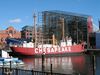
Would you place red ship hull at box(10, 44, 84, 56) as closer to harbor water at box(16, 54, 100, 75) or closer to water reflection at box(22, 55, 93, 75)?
water reflection at box(22, 55, 93, 75)

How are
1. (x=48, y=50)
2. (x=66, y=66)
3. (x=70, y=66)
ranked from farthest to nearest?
(x=48, y=50)
(x=66, y=66)
(x=70, y=66)

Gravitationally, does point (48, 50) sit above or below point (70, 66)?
above

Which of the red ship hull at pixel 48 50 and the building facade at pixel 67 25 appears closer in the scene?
the red ship hull at pixel 48 50

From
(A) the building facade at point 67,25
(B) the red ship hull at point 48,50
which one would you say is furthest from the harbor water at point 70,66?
(A) the building facade at point 67,25

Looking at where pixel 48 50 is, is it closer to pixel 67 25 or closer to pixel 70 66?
pixel 70 66

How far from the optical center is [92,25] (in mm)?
160375

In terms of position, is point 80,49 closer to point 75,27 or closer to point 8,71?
point 75,27

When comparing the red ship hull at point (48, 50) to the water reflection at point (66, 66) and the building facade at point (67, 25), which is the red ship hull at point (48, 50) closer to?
the water reflection at point (66, 66)

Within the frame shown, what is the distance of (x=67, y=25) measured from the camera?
182 metres

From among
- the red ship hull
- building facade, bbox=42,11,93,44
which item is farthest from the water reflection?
building facade, bbox=42,11,93,44

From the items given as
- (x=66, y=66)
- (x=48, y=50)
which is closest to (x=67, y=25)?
(x=48, y=50)

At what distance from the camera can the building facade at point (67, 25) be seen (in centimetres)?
17275

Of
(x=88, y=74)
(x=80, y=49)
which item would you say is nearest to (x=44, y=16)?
(x=80, y=49)

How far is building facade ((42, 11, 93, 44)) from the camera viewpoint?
567 ft
